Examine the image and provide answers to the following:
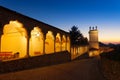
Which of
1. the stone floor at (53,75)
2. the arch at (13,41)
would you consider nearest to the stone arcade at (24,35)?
the arch at (13,41)

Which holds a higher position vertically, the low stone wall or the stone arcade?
the stone arcade

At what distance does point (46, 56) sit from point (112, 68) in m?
7.98

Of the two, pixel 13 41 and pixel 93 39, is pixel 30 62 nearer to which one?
pixel 13 41

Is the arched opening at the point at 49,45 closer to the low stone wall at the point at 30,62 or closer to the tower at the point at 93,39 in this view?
the low stone wall at the point at 30,62

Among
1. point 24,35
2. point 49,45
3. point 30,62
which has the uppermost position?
point 24,35

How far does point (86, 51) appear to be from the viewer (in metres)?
42.8

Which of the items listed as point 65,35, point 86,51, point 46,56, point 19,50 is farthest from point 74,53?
point 46,56

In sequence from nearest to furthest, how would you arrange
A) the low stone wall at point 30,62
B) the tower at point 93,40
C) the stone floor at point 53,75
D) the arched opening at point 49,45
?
the stone floor at point 53,75 < the low stone wall at point 30,62 < the arched opening at point 49,45 < the tower at point 93,40

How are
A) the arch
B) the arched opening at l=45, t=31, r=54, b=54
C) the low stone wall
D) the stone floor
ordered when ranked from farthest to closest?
the arched opening at l=45, t=31, r=54, b=54, the arch, the low stone wall, the stone floor

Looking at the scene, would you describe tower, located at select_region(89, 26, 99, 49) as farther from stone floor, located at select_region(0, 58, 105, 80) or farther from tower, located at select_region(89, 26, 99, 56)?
stone floor, located at select_region(0, 58, 105, 80)

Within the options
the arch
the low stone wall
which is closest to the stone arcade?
the arch

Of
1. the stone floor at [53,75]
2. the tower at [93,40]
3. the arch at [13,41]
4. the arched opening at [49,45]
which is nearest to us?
the stone floor at [53,75]

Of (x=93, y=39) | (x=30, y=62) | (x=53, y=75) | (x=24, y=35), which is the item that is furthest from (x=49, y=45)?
(x=93, y=39)

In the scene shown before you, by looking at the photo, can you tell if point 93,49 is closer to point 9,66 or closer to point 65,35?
point 65,35
